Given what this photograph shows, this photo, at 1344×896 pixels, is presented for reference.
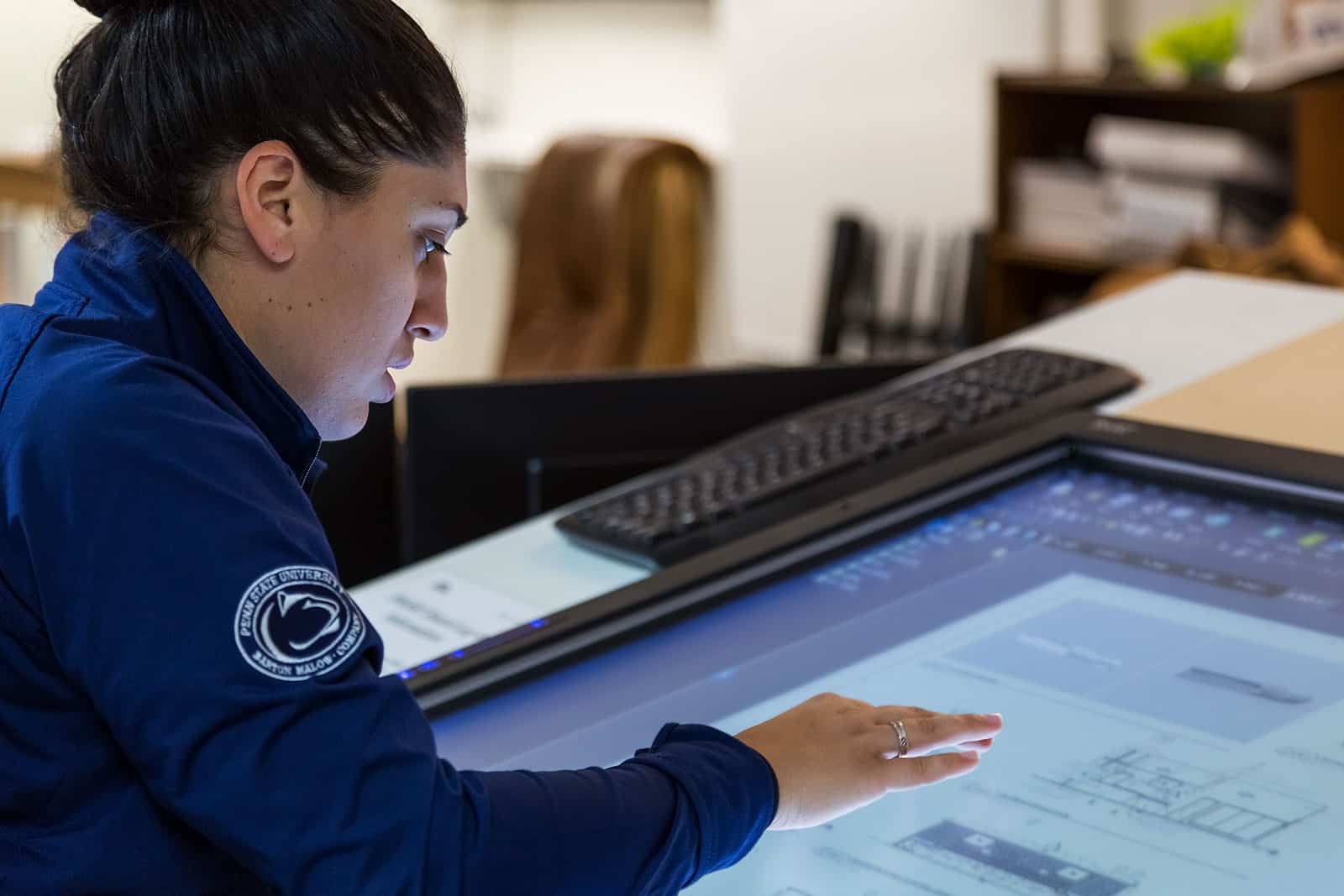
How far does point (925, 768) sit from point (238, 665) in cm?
37

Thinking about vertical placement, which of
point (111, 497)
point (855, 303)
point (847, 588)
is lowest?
point (855, 303)

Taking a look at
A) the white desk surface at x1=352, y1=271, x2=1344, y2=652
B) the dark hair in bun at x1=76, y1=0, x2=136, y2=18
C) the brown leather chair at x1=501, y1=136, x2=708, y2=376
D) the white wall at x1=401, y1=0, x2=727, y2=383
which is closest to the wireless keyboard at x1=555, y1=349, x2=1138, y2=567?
the white desk surface at x1=352, y1=271, x2=1344, y2=652

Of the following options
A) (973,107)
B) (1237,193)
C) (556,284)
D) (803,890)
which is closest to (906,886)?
(803,890)

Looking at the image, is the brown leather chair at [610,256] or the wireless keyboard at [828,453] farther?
the brown leather chair at [610,256]

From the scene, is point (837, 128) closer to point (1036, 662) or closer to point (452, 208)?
point (1036, 662)

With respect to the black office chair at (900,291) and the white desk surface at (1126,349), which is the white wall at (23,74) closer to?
the black office chair at (900,291)


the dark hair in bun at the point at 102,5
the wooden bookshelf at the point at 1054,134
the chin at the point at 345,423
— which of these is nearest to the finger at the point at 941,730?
the chin at the point at 345,423

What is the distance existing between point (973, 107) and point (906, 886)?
352 centimetres

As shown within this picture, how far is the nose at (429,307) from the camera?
848 millimetres

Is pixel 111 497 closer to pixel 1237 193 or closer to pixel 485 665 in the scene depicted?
pixel 485 665

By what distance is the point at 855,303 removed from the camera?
445cm

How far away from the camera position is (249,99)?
29.9 inches

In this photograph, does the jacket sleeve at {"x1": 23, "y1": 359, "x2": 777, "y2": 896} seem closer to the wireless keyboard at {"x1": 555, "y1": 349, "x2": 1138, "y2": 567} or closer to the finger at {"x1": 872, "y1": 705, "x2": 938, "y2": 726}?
the finger at {"x1": 872, "y1": 705, "x2": 938, "y2": 726}

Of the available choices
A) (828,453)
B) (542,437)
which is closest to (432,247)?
(828,453)
